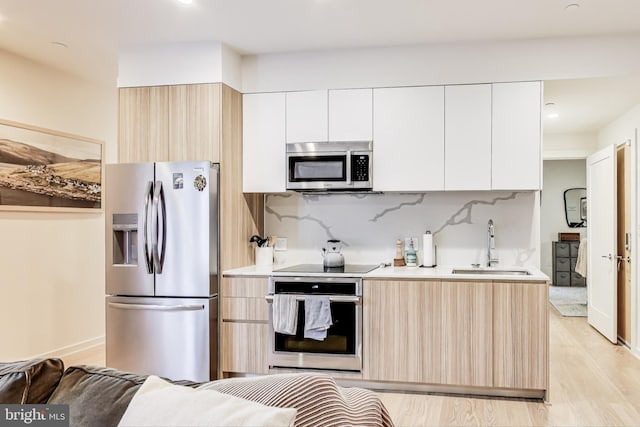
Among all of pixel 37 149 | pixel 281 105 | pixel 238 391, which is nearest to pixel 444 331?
pixel 281 105

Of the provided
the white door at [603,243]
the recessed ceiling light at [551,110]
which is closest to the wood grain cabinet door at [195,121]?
the recessed ceiling light at [551,110]

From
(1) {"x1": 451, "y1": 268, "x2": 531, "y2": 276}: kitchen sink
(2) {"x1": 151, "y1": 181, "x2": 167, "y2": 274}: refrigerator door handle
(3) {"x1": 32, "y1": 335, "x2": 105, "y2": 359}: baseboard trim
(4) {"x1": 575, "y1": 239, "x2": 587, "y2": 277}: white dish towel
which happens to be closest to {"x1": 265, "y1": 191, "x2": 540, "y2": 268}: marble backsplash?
(1) {"x1": 451, "y1": 268, "x2": 531, "y2": 276}: kitchen sink

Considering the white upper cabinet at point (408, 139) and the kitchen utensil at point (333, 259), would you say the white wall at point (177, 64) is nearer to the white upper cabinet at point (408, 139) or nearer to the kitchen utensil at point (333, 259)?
the white upper cabinet at point (408, 139)

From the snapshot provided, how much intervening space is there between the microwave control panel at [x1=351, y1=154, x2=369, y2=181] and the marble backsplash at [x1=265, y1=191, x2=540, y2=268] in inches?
16.7

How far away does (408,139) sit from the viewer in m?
3.91

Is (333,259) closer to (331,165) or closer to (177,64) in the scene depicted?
(331,165)

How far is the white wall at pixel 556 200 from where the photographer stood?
9766mm

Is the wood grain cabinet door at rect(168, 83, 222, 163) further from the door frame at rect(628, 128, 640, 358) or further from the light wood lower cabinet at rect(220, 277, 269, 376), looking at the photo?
the door frame at rect(628, 128, 640, 358)

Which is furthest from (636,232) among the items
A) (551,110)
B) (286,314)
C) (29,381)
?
(29,381)

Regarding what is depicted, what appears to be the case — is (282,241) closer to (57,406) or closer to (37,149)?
(37,149)

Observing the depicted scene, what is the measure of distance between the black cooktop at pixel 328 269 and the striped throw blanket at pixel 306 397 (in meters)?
2.44

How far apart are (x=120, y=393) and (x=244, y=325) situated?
2.57 meters

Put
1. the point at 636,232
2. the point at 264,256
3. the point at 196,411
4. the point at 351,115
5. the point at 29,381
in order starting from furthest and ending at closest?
the point at 636,232 → the point at 264,256 → the point at 351,115 → the point at 29,381 → the point at 196,411

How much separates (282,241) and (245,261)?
43 centimetres
